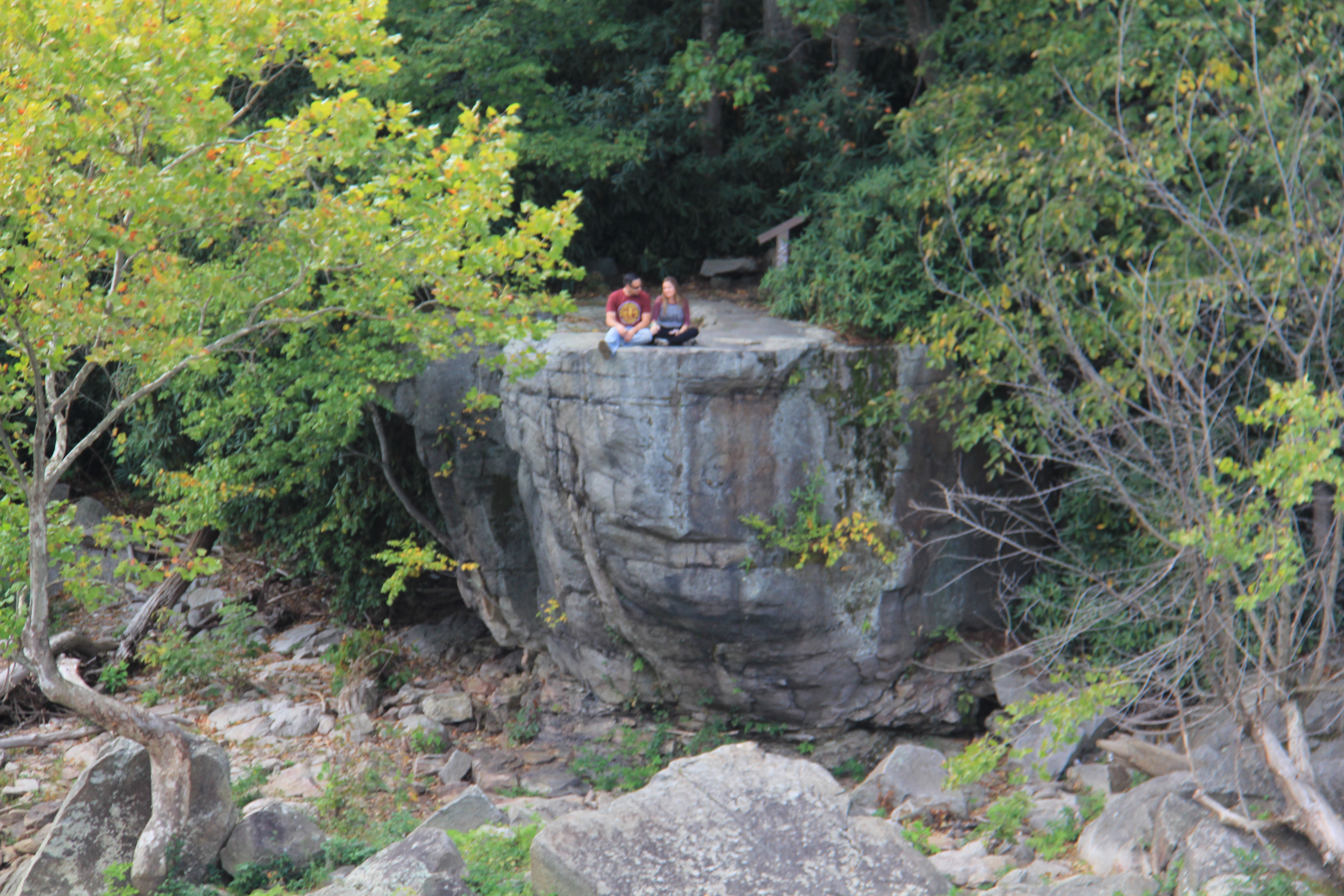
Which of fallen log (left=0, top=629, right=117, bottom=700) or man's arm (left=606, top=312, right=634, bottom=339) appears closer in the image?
man's arm (left=606, top=312, right=634, bottom=339)

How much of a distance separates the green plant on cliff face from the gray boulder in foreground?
2.83 m

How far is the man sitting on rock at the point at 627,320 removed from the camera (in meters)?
9.27

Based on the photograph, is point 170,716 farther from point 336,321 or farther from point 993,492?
point 993,492

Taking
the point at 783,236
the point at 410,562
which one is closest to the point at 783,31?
the point at 783,236

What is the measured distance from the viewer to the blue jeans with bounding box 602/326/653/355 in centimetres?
926

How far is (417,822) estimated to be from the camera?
8.75 meters

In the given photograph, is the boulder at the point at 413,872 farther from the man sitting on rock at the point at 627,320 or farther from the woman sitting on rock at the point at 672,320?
the woman sitting on rock at the point at 672,320

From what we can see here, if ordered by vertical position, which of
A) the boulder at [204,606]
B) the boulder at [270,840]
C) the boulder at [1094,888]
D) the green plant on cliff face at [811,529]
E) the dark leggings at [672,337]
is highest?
the dark leggings at [672,337]

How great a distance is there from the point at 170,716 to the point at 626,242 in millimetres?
7952

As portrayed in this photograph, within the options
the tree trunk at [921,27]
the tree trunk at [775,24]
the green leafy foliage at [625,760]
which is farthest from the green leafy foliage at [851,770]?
the tree trunk at [775,24]

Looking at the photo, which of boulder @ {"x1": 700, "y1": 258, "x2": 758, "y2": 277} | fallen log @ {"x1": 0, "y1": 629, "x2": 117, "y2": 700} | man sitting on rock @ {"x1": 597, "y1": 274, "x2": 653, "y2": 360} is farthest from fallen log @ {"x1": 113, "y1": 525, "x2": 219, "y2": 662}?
boulder @ {"x1": 700, "y1": 258, "x2": 758, "y2": 277}

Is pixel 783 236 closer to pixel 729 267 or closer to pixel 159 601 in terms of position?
pixel 729 267

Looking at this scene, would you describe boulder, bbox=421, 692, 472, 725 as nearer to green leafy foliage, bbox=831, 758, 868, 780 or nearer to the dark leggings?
green leafy foliage, bbox=831, 758, 868, 780

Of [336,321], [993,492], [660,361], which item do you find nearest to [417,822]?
[660,361]
